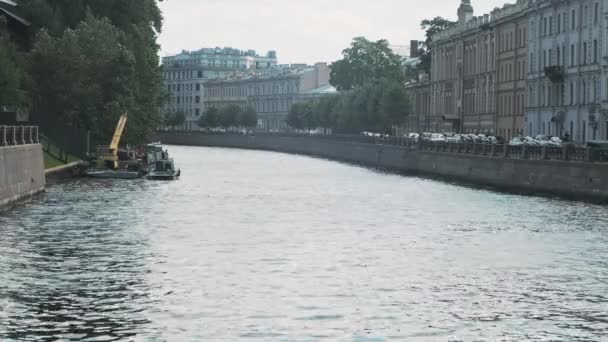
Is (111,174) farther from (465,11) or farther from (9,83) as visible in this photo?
(465,11)

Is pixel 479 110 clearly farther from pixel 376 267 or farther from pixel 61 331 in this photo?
pixel 61 331

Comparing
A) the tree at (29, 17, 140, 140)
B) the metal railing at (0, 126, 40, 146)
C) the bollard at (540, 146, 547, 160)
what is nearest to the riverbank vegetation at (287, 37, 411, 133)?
the tree at (29, 17, 140, 140)

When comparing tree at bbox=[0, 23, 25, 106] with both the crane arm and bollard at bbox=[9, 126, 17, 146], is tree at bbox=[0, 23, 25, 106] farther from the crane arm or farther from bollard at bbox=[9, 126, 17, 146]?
bollard at bbox=[9, 126, 17, 146]

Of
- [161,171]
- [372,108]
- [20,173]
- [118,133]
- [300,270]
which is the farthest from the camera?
[372,108]

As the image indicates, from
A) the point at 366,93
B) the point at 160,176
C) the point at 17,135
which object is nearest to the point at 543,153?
the point at 160,176

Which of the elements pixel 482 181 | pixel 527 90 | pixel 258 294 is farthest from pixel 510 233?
pixel 527 90

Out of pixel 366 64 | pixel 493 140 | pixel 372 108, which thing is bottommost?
pixel 493 140

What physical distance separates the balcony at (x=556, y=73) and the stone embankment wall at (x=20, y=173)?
179 ft

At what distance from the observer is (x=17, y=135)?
6341 cm

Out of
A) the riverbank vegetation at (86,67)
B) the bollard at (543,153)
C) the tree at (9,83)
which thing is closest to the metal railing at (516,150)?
the bollard at (543,153)

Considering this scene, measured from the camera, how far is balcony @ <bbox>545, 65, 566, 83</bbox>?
11338 cm

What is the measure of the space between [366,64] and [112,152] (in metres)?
105

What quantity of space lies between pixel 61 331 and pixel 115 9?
75.2 meters

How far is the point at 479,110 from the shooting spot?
143m
